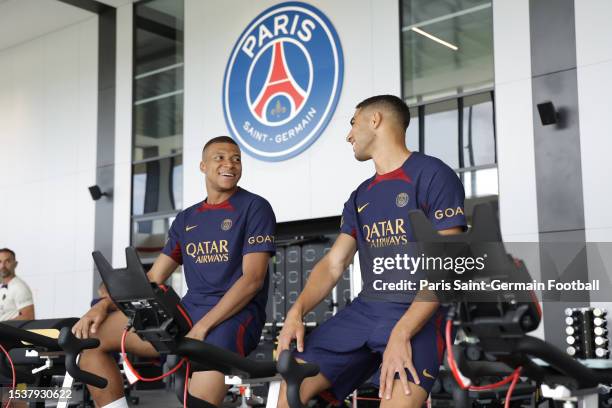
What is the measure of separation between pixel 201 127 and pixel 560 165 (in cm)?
423

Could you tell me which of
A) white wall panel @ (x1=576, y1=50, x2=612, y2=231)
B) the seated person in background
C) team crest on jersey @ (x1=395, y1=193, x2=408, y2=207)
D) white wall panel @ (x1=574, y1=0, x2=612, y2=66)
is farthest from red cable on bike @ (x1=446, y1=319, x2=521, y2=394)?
the seated person in background

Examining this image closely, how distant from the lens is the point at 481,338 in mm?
1690

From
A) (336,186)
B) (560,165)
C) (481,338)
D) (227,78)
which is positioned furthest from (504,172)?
(481,338)

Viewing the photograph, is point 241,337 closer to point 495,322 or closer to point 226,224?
point 226,224

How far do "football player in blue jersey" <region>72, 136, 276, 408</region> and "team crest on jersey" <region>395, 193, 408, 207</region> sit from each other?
0.71 meters

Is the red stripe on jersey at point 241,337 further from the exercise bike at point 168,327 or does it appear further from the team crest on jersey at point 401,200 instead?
the team crest on jersey at point 401,200

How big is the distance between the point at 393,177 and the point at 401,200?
0.11 meters

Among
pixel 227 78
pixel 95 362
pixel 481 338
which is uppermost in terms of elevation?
pixel 227 78

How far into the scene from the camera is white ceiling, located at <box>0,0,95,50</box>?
10.2 metres

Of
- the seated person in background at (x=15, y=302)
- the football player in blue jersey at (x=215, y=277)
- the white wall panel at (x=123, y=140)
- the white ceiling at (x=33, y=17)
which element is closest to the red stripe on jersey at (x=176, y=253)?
the football player in blue jersey at (x=215, y=277)

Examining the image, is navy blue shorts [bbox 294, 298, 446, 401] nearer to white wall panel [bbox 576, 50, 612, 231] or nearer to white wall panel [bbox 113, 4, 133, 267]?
white wall panel [bbox 576, 50, 612, 231]

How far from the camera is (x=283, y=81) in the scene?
26.9ft

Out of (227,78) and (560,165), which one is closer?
(560,165)

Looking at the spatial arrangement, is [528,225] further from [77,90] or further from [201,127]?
[77,90]
